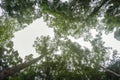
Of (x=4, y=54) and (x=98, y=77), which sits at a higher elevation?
(x=4, y=54)

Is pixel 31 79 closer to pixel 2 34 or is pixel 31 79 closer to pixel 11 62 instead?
pixel 11 62

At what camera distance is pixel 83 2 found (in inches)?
636

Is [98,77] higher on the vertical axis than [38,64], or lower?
lower

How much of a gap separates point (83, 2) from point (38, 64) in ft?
21.0

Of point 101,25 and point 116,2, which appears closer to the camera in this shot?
point 116,2

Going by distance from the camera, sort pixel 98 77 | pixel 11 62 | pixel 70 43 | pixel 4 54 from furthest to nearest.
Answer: pixel 70 43
pixel 98 77
pixel 4 54
pixel 11 62

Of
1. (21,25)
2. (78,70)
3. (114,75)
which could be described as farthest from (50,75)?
(114,75)

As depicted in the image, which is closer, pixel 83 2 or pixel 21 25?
pixel 83 2

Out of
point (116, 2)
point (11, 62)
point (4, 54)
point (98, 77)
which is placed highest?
point (116, 2)

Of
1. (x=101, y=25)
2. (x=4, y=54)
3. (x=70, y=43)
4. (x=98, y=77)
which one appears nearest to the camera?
(x=4, y=54)

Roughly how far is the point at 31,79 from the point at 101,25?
8409 millimetres

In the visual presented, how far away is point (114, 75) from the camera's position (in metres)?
19.6

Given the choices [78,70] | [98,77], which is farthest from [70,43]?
[98,77]

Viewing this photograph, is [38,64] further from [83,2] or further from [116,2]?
[116,2]
